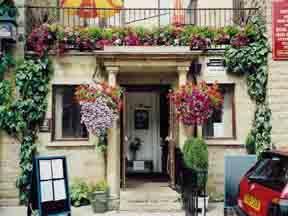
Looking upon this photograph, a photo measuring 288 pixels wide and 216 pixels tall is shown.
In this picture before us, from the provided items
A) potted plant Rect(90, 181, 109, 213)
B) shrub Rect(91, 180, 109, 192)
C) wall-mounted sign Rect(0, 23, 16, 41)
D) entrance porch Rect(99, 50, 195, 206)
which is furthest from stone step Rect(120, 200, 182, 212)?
wall-mounted sign Rect(0, 23, 16, 41)

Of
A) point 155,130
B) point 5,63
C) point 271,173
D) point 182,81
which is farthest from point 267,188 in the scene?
point 155,130

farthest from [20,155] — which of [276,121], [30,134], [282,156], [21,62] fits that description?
[282,156]

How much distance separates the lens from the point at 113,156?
1112 centimetres

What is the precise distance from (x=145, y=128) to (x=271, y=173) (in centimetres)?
799

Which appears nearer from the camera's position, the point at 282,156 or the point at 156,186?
the point at 282,156

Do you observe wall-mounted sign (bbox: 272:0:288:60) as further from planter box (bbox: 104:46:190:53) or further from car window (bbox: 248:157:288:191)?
car window (bbox: 248:157:288:191)

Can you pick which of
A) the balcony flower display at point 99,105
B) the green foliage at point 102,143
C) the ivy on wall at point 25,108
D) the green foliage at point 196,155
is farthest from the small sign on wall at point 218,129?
the ivy on wall at point 25,108

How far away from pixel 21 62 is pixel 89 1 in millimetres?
2346

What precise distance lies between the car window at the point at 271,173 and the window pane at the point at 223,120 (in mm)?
4744

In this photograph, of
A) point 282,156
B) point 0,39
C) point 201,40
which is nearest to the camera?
point 282,156

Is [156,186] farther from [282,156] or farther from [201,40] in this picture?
[282,156]

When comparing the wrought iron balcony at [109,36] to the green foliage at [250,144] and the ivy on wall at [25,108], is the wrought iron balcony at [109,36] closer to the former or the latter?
the ivy on wall at [25,108]

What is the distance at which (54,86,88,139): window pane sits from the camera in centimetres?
1176

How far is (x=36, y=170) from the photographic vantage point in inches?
336
